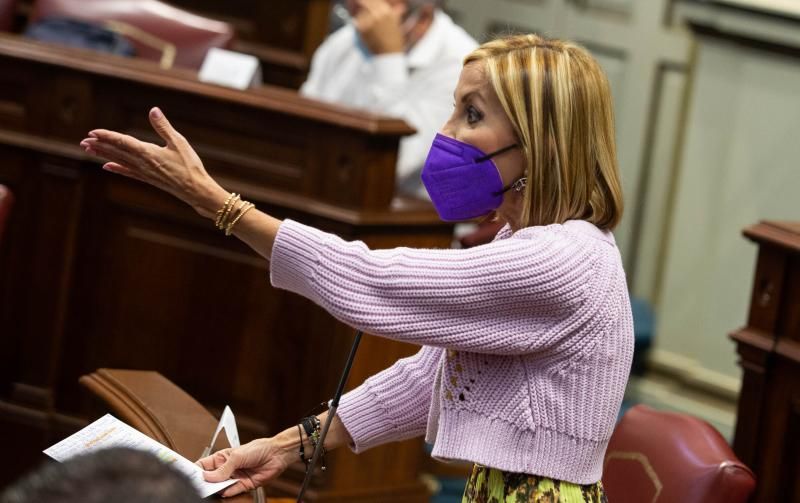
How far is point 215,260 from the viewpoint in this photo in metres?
3.70

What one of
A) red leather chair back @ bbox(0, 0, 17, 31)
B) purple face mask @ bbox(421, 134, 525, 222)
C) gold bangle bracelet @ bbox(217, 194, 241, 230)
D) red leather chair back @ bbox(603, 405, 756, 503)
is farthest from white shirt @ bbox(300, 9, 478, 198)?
gold bangle bracelet @ bbox(217, 194, 241, 230)

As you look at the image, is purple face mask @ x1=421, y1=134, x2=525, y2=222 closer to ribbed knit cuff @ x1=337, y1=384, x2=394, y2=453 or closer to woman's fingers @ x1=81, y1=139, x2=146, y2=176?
ribbed knit cuff @ x1=337, y1=384, x2=394, y2=453

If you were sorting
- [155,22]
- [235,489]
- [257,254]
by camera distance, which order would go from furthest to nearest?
1. [155,22]
2. [257,254]
3. [235,489]

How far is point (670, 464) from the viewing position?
211 cm

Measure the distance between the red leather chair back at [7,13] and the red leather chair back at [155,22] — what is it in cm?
33

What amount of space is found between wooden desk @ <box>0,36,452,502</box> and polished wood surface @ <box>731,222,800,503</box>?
106cm

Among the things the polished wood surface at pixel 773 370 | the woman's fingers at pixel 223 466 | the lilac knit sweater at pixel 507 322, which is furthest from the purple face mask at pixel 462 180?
the polished wood surface at pixel 773 370

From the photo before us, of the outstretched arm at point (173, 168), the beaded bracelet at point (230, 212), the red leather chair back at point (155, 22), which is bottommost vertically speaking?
the beaded bracelet at point (230, 212)

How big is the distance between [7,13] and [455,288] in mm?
3834

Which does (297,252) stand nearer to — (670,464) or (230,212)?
(230,212)

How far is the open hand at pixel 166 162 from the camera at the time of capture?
178cm

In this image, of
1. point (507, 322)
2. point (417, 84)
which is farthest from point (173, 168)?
point (417, 84)

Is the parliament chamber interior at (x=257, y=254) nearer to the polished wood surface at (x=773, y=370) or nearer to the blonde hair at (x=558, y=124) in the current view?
the polished wood surface at (x=773, y=370)

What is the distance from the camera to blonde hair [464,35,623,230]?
184 cm
